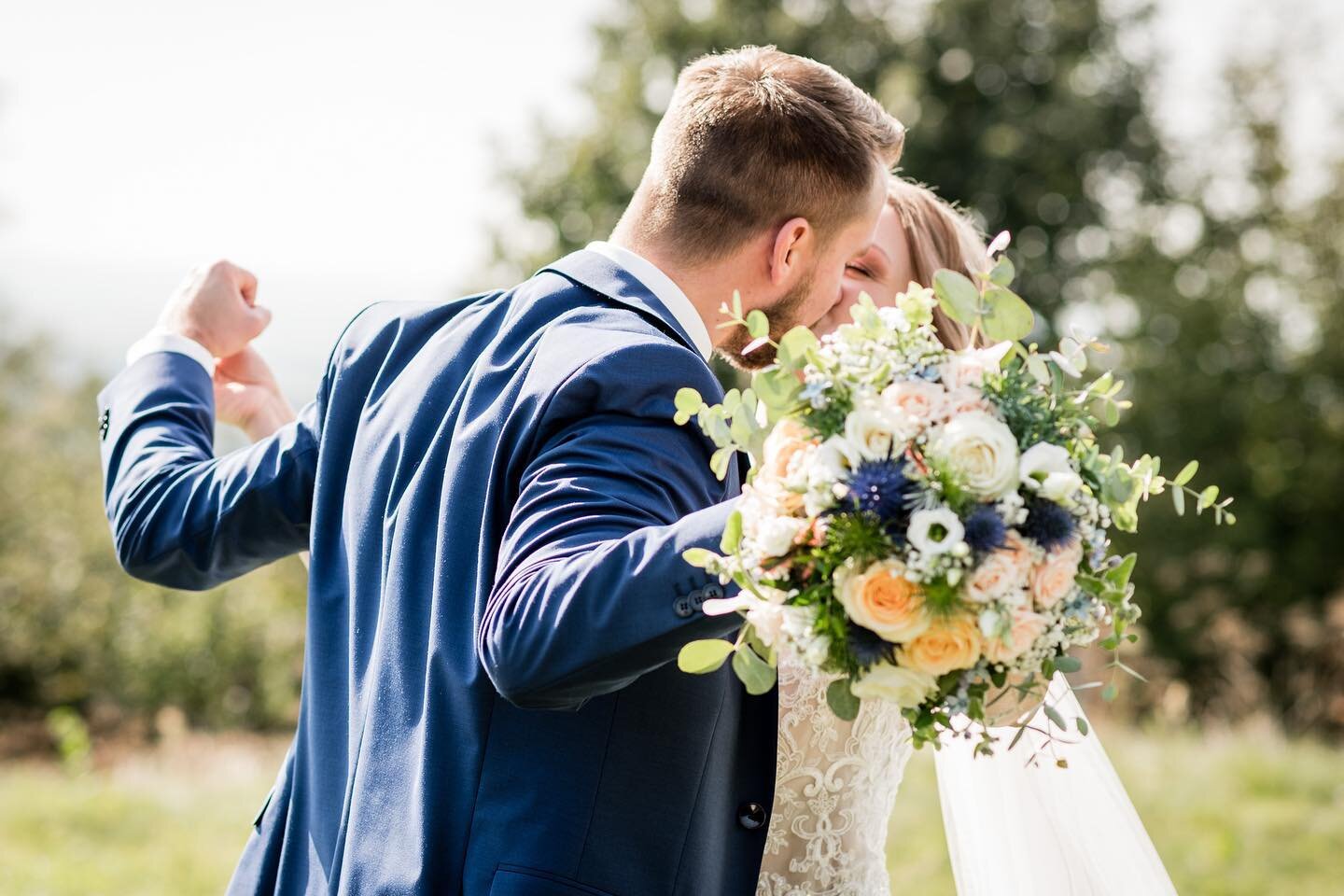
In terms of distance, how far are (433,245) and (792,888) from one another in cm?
4238

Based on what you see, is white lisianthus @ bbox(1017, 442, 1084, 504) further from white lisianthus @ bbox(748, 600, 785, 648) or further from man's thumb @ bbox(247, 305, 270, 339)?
man's thumb @ bbox(247, 305, 270, 339)

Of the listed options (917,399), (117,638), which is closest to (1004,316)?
(917,399)

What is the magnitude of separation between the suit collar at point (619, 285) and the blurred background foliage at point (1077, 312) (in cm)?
1283

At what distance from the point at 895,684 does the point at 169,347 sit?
187 centimetres

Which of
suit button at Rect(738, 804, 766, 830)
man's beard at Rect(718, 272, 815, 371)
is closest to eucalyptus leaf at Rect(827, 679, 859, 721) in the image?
suit button at Rect(738, 804, 766, 830)

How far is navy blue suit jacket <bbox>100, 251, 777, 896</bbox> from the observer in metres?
1.55

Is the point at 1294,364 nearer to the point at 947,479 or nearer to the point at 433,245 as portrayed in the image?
the point at 947,479

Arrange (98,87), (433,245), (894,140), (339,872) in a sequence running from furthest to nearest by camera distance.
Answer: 1. (98,87)
2. (433,245)
3. (894,140)
4. (339,872)

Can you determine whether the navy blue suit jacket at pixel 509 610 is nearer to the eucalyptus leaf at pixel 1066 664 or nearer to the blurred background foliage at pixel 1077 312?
the eucalyptus leaf at pixel 1066 664

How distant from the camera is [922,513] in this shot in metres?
1.41

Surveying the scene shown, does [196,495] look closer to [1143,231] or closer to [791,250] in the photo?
[791,250]

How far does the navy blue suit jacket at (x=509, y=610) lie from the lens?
155 cm

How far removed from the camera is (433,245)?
143 feet

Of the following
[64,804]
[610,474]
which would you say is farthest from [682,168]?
[64,804]
